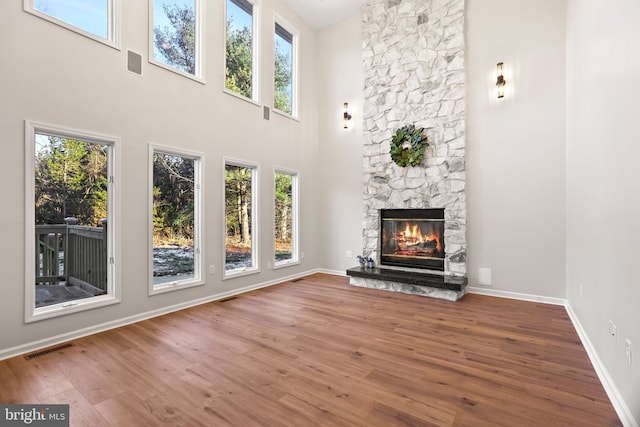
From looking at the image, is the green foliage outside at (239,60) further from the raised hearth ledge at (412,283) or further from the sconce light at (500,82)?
the sconce light at (500,82)

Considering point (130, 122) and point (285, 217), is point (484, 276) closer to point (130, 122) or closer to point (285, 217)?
point (285, 217)

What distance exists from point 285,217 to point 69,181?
132 inches

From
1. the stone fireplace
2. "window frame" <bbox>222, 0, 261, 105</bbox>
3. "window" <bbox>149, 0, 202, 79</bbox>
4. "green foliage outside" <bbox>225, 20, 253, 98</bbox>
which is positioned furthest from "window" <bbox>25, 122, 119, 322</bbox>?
the stone fireplace

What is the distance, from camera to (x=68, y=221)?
10.7 feet

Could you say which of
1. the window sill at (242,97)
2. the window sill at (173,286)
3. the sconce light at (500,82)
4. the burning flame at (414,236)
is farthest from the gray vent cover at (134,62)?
the sconce light at (500,82)

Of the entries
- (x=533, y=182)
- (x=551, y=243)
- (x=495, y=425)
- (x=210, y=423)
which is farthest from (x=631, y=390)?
(x=533, y=182)

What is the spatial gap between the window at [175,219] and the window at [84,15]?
4.11ft

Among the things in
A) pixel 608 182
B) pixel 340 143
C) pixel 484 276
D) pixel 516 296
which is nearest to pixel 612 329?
pixel 608 182

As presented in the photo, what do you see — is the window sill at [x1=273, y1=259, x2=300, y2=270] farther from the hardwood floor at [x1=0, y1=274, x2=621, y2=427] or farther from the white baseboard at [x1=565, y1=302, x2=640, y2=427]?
the white baseboard at [x1=565, y1=302, x2=640, y2=427]

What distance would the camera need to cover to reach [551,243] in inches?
167

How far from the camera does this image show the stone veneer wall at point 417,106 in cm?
488

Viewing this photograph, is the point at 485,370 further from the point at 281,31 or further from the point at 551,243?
the point at 281,31

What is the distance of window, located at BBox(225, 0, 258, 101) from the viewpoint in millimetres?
4875

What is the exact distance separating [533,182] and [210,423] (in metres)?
4.70
